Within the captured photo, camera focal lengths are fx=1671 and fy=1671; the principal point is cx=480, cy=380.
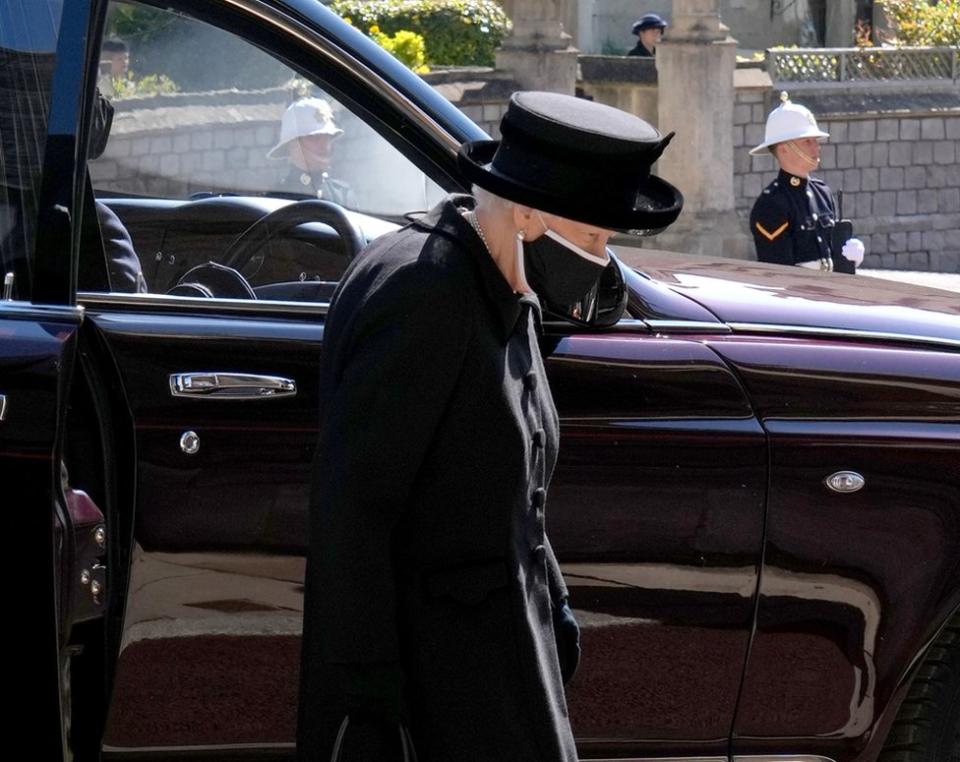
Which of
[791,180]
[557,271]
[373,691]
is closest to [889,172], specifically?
[791,180]

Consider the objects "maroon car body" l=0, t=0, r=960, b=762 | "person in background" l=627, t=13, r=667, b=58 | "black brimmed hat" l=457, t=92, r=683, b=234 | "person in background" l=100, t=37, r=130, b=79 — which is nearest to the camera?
"black brimmed hat" l=457, t=92, r=683, b=234

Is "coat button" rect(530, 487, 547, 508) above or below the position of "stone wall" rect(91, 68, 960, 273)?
above

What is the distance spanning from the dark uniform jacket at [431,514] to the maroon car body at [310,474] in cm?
64

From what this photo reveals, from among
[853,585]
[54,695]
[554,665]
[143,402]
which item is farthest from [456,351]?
[853,585]

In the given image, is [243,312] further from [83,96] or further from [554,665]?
[554,665]

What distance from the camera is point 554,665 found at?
2432mm

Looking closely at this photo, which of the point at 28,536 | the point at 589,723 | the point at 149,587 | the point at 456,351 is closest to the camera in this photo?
the point at 456,351

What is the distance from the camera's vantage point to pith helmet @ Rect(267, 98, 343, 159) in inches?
126

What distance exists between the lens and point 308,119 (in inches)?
128

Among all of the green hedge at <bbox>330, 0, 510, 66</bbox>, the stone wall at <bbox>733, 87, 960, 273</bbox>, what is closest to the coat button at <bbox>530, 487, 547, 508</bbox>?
the stone wall at <bbox>733, 87, 960, 273</bbox>

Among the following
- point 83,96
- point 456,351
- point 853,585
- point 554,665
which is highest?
point 83,96

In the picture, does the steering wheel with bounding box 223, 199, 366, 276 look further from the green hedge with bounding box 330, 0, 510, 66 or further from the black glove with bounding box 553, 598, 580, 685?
the green hedge with bounding box 330, 0, 510, 66

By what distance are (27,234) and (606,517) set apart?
45.7 inches

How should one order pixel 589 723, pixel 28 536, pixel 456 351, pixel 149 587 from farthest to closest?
pixel 589 723 → pixel 149 587 → pixel 28 536 → pixel 456 351
